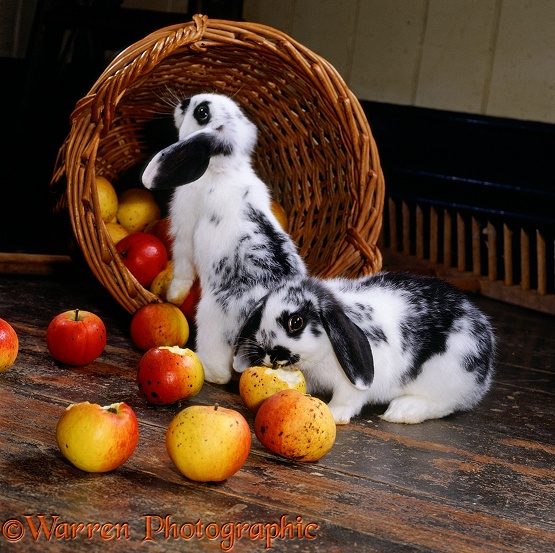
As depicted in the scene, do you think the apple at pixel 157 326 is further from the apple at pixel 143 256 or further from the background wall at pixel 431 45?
the background wall at pixel 431 45

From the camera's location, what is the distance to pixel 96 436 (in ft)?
4.19

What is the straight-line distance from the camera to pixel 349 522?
126 cm

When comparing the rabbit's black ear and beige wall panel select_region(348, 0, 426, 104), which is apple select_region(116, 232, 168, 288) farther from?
beige wall panel select_region(348, 0, 426, 104)

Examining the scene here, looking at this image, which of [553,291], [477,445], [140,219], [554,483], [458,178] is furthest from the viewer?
[458,178]

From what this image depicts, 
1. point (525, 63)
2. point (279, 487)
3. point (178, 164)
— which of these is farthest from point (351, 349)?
point (525, 63)

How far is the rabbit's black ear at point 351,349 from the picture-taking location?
5.25ft

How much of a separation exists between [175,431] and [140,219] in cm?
131

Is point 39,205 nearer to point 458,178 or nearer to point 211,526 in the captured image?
point 458,178

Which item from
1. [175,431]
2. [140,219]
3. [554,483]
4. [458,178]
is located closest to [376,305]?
[554,483]

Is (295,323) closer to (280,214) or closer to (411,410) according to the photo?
(411,410)

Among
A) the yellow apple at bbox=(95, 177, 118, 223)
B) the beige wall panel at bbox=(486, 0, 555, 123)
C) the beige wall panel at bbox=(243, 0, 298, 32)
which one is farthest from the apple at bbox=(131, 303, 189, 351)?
the beige wall panel at bbox=(243, 0, 298, 32)

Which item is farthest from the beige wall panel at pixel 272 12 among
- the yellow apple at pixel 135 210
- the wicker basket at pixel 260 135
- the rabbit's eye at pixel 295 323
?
the rabbit's eye at pixel 295 323

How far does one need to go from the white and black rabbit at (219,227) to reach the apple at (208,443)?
49 cm

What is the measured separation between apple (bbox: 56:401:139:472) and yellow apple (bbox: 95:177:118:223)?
1179mm
